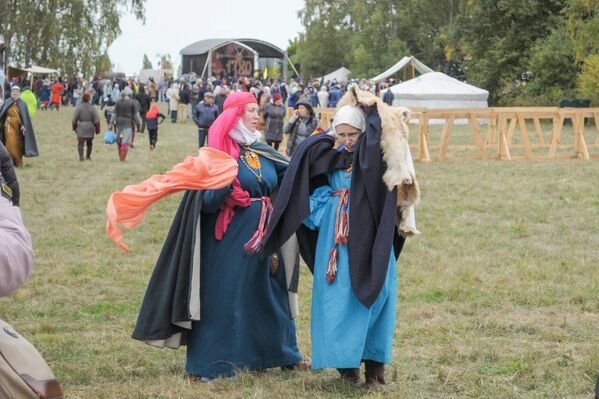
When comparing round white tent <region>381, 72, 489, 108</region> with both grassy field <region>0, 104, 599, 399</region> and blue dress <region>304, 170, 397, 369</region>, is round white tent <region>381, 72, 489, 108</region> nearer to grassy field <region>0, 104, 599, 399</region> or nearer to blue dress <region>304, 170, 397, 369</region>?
grassy field <region>0, 104, 599, 399</region>

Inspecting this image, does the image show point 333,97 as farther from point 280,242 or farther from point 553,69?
point 280,242

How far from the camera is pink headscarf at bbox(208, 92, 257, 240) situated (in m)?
6.75

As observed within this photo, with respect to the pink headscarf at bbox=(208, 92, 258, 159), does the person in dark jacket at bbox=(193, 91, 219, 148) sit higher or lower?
lower

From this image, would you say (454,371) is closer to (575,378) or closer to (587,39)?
(575,378)

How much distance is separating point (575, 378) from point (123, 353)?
2843 millimetres

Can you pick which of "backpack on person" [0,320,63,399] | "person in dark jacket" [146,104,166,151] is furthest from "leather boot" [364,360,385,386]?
"person in dark jacket" [146,104,166,151]

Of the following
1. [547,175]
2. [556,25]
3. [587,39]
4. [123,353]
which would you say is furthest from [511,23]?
[123,353]

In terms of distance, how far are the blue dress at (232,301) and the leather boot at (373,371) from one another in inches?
29.6

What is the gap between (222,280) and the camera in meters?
6.76

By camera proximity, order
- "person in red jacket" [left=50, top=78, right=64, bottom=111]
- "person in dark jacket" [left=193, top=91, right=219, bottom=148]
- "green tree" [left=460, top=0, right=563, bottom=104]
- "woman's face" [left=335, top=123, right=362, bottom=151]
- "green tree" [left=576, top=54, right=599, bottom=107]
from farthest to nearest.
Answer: "person in red jacket" [left=50, top=78, right=64, bottom=111] < "green tree" [left=460, top=0, right=563, bottom=104] < "green tree" [left=576, top=54, right=599, bottom=107] < "person in dark jacket" [left=193, top=91, right=219, bottom=148] < "woman's face" [left=335, top=123, right=362, bottom=151]

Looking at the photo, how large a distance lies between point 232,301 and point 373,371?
0.96m

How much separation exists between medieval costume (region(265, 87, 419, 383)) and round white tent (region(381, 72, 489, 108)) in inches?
1367

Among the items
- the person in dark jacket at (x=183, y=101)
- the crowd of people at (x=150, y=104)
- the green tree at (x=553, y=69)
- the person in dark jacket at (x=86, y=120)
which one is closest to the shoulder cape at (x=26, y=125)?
the crowd of people at (x=150, y=104)

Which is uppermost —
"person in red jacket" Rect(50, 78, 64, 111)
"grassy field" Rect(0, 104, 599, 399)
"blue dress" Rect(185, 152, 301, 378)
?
"blue dress" Rect(185, 152, 301, 378)
